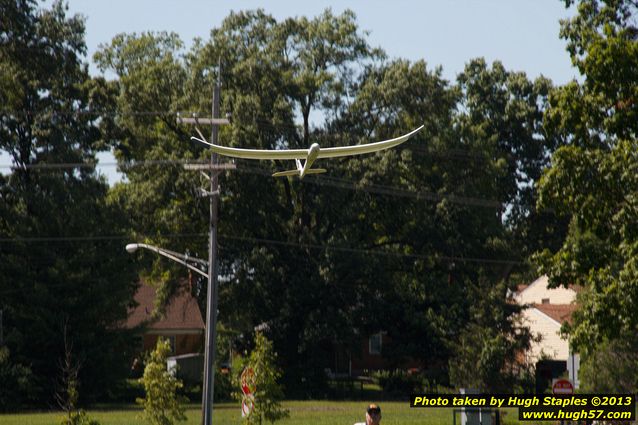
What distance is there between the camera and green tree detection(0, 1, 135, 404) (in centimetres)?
5053

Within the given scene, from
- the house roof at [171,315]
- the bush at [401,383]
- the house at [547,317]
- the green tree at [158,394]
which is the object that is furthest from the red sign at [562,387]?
the house roof at [171,315]

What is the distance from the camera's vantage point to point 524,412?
17.9 m

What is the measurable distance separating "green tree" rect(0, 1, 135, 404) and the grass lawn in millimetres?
3680

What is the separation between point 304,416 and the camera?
45.8 m

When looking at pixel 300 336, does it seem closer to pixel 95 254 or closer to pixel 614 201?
pixel 95 254

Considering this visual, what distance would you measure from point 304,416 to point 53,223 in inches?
578

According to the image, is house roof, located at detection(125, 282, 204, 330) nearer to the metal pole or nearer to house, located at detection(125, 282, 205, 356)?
house, located at detection(125, 282, 205, 356)

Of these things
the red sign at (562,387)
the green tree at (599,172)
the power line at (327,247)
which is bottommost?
the red sign at (562,387)

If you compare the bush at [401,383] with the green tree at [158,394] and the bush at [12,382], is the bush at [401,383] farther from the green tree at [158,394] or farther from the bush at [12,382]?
the green tree at [158,394]

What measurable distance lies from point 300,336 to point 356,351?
3.48m

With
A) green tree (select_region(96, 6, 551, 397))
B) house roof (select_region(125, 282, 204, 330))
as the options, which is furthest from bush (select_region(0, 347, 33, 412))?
house roof (select_region(125, 282, 204, 330))

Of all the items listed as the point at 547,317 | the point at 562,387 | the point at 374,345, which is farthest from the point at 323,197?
the point at 562,387

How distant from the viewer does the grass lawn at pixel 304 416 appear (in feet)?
134

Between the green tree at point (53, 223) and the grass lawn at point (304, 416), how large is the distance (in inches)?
145
